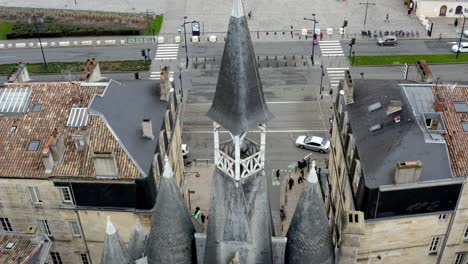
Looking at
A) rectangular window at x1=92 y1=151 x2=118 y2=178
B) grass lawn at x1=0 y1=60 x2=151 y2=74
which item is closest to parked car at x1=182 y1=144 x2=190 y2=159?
rectangular window at x1=92 y1=151 x2=118 y2=178

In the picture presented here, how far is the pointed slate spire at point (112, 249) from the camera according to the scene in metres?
34.6

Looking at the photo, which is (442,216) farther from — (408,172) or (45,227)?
(45,227)

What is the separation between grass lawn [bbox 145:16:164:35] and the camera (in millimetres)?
110700

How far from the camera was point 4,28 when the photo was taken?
114312 millimetres

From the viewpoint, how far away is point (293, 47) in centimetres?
10350

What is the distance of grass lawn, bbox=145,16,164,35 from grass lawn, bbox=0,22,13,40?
30.9 meters

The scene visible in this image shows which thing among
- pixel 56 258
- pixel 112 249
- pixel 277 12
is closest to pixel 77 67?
pixel 277 12

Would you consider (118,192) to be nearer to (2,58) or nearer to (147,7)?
(2,58)

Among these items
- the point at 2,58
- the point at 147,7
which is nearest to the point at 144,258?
the point at 2,58

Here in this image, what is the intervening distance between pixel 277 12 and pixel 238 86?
306 ft

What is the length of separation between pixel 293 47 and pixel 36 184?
67.1 metres

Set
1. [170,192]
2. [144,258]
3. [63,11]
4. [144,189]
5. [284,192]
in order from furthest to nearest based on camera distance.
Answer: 1. [63,11]
2. [284,192]
3. [144,189]
4. [144,258]
5. [170,192]

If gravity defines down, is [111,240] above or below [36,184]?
above

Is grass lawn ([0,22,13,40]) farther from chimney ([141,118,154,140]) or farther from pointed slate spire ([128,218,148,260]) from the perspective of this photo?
pointed slate spire ([128,218,148,260])
